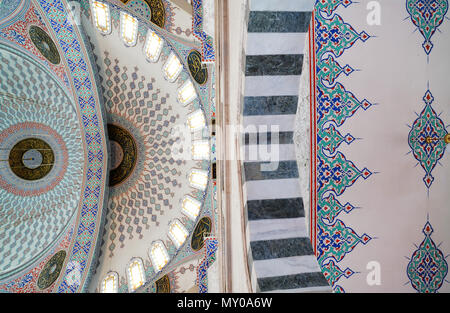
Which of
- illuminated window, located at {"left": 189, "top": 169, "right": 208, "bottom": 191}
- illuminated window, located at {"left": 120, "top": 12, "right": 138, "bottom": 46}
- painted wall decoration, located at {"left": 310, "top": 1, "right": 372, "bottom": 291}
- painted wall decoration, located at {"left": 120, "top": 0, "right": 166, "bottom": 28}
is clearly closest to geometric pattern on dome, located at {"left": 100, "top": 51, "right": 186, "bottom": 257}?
illuminated window, located at {"left": 189, "top": 169, "right": 208, "bottom": 191}

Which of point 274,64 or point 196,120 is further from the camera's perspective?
point 196,120

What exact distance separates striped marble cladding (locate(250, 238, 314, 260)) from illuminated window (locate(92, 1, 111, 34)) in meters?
5.27

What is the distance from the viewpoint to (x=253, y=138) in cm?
262

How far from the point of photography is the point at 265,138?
8.66ft

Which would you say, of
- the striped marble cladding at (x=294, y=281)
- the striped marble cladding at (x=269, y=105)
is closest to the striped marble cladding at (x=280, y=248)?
the striped marble cladding at (x=294, y=281)

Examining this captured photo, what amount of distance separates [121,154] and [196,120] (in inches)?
81.7

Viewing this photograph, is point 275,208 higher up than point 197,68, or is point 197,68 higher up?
point 197,68

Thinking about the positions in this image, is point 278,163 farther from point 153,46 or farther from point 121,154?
point 121,154

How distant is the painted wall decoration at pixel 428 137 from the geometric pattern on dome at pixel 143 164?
485 cm

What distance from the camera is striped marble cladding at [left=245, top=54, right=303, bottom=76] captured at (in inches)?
96.3

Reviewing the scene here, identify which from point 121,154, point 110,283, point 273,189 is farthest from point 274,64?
point 110,283

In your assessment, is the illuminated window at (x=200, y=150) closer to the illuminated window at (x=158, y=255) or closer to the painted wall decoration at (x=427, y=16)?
the illuminated window at (x=158, y=255)

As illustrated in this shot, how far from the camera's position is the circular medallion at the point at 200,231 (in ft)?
21.4

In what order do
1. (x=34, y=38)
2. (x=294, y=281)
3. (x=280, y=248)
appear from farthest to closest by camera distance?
(x=34, y=38) → (x=280, y=248) → (x=294, y=281)
